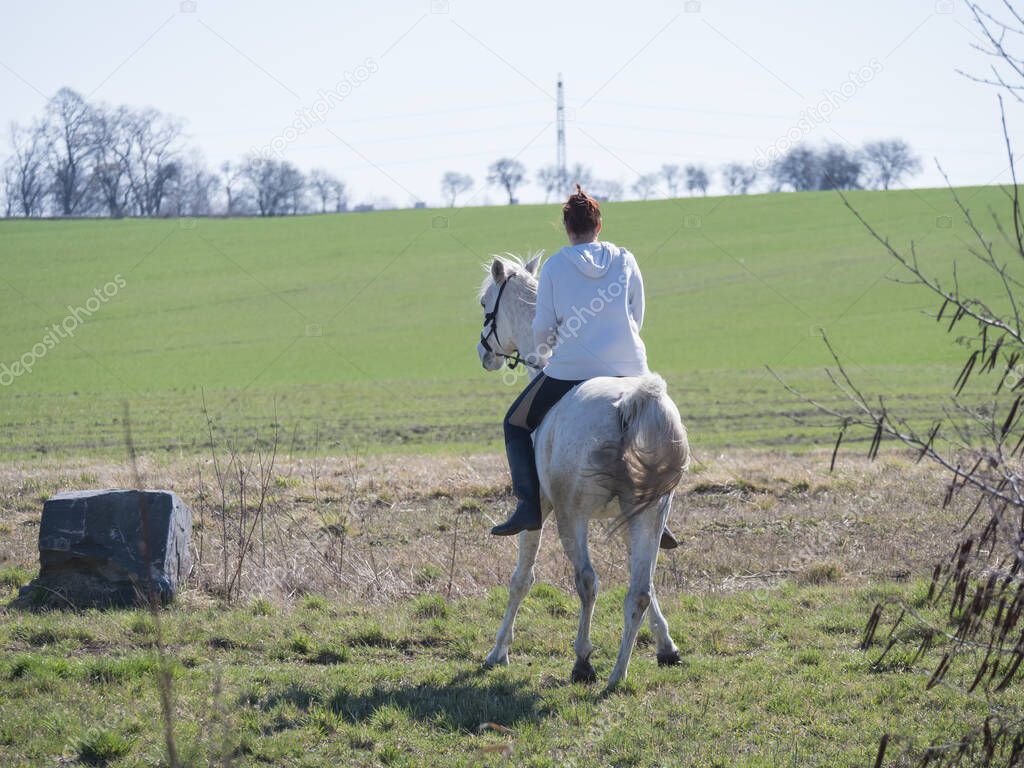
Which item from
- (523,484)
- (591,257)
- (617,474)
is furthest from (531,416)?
(591,257)

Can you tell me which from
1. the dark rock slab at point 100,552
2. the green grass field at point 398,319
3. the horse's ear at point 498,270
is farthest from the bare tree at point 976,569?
the green grass field at point 398,319

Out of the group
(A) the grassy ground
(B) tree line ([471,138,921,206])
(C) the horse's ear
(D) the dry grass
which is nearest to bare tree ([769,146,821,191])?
(B) tree line ([471,138,921,206])

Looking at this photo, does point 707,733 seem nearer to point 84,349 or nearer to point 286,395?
point 286,395

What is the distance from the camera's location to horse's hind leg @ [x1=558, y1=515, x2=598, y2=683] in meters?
5.98

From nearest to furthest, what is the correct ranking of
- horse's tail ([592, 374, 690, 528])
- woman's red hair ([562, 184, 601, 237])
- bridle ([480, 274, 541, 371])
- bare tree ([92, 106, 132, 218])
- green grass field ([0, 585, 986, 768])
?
green grass field ([0, 585, 986, 768]) < horse's tail ([592, 374, 690, 528]) < woman's red hair ([562, 184, 601, 237]) < bridle ([480, 274, 541, 371]) < bare tree ([92, 106, 132, 218])

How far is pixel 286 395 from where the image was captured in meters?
31.9

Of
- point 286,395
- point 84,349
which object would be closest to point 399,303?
point 84,349

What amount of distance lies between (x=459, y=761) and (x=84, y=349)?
3979 centimetres

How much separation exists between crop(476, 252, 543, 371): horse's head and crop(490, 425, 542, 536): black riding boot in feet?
2.92

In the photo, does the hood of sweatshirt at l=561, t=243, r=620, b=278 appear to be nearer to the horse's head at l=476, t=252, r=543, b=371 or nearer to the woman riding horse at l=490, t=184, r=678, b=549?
the woman riding horse at l=490, t=184, r=678, b=549

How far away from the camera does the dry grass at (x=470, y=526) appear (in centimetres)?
848

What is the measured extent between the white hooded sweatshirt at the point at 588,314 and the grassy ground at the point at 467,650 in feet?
6.34

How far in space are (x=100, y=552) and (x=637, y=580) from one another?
14.2ft

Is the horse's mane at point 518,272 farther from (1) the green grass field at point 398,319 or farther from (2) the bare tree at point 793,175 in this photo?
(2) the bare tree at point 793,175
